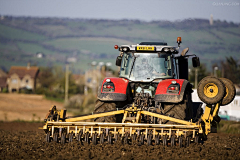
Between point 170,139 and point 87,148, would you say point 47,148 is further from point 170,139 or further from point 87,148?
point 170,139

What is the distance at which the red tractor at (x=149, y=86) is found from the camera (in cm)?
1019

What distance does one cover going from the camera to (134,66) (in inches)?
458

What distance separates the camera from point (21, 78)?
104938mm

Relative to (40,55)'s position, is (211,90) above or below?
below

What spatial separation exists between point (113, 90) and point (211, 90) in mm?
2280

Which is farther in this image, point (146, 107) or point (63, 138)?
point (146, 107)

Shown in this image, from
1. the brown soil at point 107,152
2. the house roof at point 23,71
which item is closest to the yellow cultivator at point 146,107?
the brown soil at point 107,152

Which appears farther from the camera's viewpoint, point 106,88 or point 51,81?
point 51,81

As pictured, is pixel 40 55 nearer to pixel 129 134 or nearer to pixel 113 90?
pixel 113 90

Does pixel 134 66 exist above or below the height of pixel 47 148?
above

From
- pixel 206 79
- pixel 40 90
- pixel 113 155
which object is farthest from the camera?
pixel 40 90

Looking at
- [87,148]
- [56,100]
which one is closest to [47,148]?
[87,148]

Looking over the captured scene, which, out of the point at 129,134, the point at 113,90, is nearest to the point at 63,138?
the point at 129,134

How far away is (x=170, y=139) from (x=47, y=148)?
8.43 feet
